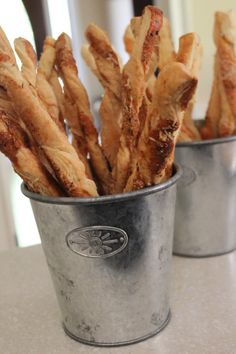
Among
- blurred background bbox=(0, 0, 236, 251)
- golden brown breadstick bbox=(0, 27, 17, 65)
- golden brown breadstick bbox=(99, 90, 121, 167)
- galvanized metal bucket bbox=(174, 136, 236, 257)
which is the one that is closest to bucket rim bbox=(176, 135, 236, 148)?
galvanized metal bucket bbox=(174, 136, 236, 257)

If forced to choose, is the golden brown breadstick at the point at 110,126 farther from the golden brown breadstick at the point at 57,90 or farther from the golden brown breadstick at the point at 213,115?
the golden brown breadstick at the point at 213,115

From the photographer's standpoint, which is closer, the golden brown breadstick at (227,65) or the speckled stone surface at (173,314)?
the speckled stone surface at (173,314)

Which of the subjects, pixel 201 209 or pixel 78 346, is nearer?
pixel 78 346

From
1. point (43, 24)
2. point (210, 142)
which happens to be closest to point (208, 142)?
point (210, 142)

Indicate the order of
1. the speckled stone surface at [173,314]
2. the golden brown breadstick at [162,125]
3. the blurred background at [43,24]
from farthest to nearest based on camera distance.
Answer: the blurred background at [43,24]
the speckled stone surface at [173,314]
the golden brown breadstick at [162,125]

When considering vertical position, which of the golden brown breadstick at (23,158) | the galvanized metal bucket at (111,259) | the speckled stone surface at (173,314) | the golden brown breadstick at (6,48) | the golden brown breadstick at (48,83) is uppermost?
the golden brown breadstick at (6,48)

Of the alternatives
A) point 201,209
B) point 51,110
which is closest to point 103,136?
point 51,110

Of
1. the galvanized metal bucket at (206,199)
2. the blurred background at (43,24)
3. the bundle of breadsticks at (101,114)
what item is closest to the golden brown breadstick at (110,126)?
the bundle of breadsticks at (101,114)

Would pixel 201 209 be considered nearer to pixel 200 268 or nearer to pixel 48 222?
pixel 200 268
